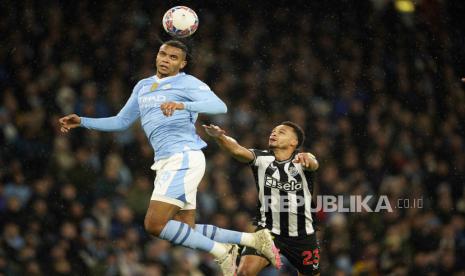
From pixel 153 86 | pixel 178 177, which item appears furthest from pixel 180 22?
pixel 178 177

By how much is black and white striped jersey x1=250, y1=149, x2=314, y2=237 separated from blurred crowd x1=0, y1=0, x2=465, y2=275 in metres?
2.48

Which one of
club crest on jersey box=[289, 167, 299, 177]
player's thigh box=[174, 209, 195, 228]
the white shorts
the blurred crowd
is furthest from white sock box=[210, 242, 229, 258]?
the blurred crowd

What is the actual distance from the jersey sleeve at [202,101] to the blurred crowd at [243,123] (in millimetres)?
3688

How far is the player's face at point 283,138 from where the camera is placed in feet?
23.3

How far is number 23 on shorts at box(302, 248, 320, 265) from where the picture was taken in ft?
23.5

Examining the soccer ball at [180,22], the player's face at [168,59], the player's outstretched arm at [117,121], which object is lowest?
the player's outstretched arm at [117,121]

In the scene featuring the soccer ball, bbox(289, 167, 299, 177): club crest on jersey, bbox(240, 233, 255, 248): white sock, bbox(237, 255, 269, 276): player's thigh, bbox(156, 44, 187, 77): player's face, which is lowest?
bbox(237, 255, 269, 276): player's thigh

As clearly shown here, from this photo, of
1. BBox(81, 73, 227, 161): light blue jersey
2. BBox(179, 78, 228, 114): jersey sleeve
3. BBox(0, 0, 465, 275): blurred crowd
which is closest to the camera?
BBox(179, 78, 228, 114): jersey sleeve

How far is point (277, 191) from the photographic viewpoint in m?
7.09

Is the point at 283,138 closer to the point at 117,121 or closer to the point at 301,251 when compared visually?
the point at 301,251

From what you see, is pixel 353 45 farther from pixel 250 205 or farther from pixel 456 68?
pixel 250 205

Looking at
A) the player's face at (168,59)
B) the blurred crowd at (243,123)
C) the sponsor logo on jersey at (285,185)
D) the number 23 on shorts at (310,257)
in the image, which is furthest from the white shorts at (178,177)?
the blurred crowd at (243,123)

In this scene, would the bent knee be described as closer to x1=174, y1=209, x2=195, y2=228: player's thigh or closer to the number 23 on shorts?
x1=174, y1=209, x2=195, y2=228: player's thigh

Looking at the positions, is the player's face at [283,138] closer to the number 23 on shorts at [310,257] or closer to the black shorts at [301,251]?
the black shorts at [301,251]
